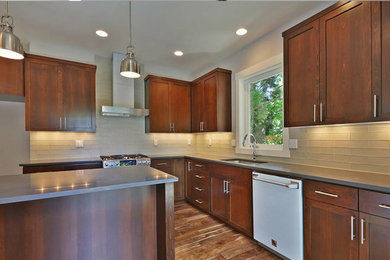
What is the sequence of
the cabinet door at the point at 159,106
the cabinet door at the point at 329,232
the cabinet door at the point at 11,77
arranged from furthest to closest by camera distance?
1. the cabinet door at the point at 159,106
2. the cabinet door at the point at 11,77
3. the cabinet door at the point at 329,232

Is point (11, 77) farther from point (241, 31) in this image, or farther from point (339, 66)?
point (339, 66)

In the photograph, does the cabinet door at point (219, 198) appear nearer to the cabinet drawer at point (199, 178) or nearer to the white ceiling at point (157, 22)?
the cabinet drawer at point (199, 178)

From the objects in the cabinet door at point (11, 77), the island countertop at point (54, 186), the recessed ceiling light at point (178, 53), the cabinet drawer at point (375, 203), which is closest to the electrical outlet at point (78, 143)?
the cabinet door at point (11, 77)

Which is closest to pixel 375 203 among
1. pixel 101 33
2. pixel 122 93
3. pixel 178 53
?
pixel 178 53

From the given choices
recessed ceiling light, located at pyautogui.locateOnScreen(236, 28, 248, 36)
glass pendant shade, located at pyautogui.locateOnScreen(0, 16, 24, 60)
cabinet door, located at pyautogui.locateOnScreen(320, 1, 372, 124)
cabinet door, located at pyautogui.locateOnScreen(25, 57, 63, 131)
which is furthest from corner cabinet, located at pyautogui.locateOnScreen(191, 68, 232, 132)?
glass pendant shade, located at pyautogui.locateOnScreen(0, 16, 24, 60)

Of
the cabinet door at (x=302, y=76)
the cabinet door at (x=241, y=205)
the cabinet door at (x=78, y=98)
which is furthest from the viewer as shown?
the cabinet door at (x=78, y=98)

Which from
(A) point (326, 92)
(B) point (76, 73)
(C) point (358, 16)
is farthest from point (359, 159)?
(B) point (76, 73)

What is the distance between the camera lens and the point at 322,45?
184 cm

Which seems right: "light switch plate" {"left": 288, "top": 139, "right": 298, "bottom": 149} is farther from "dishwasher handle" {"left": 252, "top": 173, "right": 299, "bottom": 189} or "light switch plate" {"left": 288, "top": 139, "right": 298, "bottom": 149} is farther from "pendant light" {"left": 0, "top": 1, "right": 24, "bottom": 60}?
"pendant light" {"left": 0, "top": 1, "right": 24, "bottom": 60}

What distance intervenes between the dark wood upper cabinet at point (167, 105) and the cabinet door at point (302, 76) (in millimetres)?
2375

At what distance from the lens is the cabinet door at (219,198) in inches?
107

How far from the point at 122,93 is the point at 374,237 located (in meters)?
3.87

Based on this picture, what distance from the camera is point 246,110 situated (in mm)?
3305

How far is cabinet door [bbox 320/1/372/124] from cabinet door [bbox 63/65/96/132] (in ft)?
11.1
